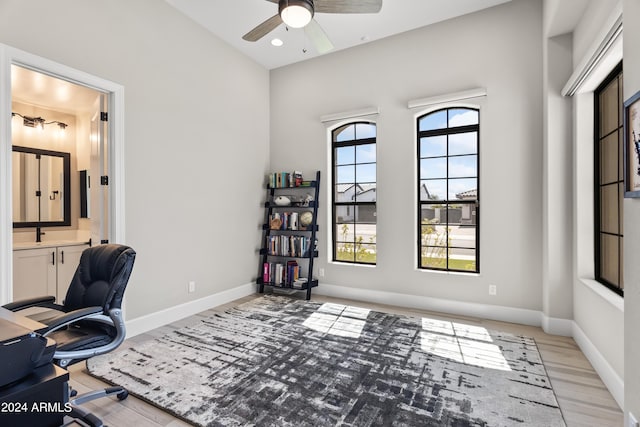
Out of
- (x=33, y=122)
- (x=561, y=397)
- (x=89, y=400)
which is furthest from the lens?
(x=33, y=122)

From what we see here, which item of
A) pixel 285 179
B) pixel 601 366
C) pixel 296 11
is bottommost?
pixel 601 366

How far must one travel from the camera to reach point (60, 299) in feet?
12.9

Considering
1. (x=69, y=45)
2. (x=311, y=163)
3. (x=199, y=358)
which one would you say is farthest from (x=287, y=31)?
(x=199, y=358)

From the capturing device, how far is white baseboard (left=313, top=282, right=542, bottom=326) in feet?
11.7

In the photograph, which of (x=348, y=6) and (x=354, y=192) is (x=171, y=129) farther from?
(x=354, y=192)

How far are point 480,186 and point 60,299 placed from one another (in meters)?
5.30

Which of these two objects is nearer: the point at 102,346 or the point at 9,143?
the point at 102,346

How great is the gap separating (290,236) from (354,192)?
1162 mm

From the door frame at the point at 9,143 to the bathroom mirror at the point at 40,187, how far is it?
2083mm

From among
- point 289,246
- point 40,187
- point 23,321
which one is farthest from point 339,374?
point 40,187

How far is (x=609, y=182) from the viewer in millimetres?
2660

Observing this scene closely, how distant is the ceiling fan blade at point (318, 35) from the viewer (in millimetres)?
2834

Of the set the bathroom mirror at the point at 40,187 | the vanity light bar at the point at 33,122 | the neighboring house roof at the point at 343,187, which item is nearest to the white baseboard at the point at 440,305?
the neighboring house roof at the point at 343,187

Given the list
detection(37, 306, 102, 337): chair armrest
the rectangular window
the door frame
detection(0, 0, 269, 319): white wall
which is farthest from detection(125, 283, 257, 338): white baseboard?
the rectangular window
